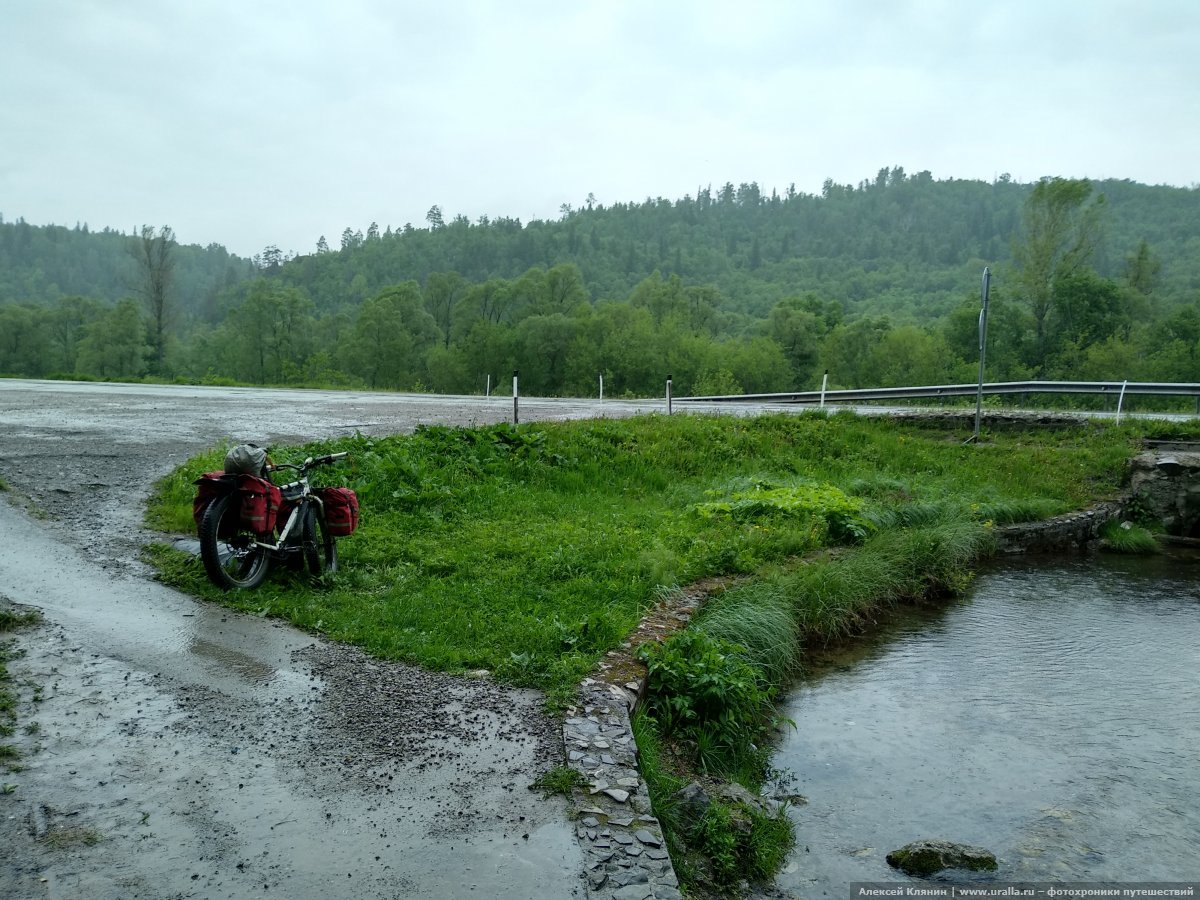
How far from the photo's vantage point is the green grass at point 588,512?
6926 millimetres

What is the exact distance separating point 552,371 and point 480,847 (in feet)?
203

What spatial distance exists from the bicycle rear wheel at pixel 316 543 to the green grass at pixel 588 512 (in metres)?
0.19

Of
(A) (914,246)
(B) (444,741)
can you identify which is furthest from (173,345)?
(A) (914,246)

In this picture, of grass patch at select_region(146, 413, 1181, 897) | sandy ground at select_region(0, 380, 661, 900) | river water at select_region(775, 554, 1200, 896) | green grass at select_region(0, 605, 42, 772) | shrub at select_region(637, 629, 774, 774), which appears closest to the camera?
sandy ground at select_region(0, 380, 661, 900)

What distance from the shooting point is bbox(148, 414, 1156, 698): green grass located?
6926 millimetres

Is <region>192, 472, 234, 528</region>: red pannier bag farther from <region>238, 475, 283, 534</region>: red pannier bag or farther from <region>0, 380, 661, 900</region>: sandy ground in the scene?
<region>0, 380, 661, 900</region>: sandy ground

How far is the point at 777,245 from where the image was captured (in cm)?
15300

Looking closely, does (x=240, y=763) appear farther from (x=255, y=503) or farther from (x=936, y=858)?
(x=936, y=858)

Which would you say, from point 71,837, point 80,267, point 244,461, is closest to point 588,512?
point 244,461

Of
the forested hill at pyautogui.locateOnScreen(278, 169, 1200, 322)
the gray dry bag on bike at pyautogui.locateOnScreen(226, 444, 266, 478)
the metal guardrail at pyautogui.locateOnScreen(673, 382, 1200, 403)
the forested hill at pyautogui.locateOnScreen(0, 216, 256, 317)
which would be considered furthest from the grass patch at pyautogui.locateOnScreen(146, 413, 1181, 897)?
the forested hill at pyautogui.locateOnScreen(0, 216, 256, 317)

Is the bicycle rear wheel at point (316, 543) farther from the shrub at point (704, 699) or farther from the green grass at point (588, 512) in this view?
the shrub at point (704, 699)

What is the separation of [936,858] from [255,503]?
5801mm

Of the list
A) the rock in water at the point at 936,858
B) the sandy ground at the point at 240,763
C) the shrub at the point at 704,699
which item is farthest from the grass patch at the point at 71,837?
the rock in water at the point at 936,858

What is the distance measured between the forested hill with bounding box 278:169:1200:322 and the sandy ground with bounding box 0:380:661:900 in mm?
99600
